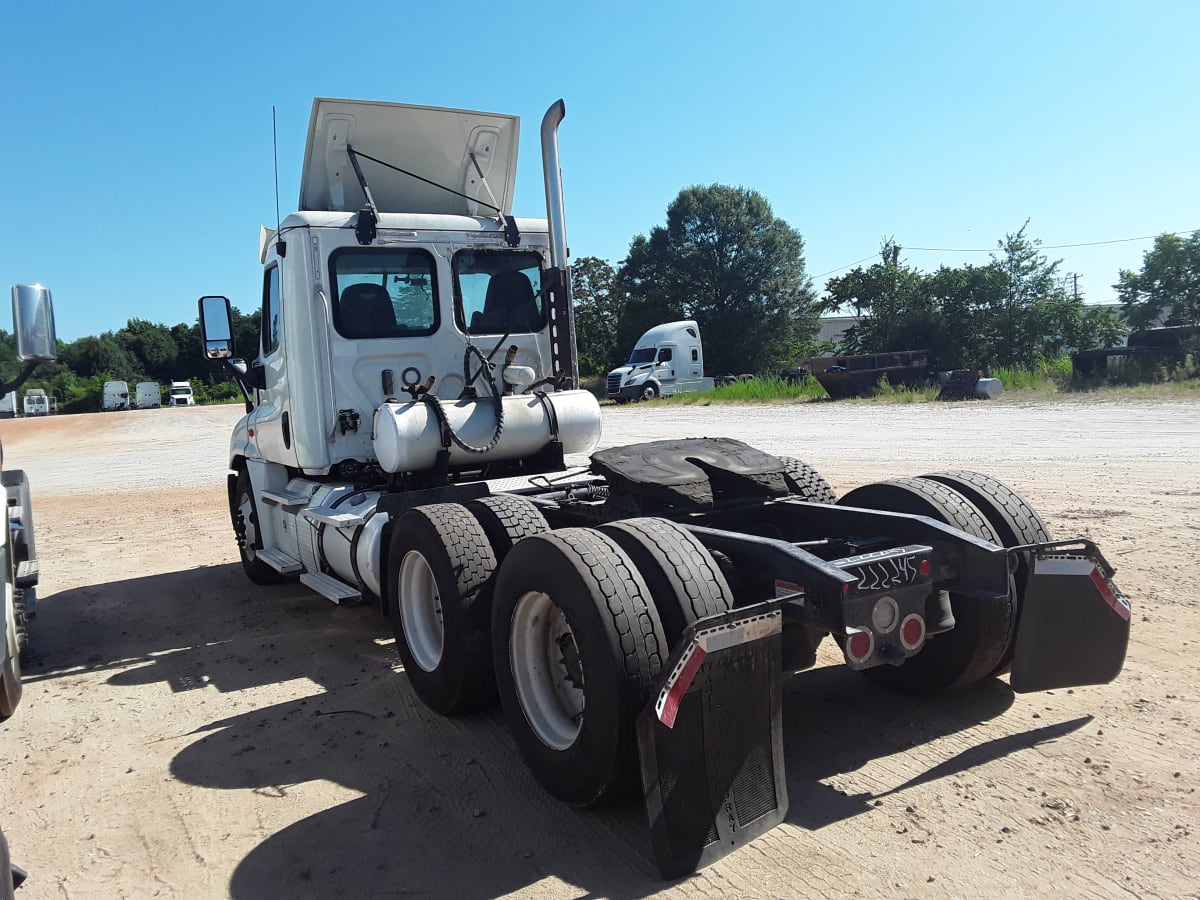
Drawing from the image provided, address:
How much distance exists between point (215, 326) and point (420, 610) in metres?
3.56

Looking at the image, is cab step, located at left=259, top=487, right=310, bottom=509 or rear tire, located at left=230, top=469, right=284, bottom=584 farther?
rear tire, located at left=230, top=469, right=284, bottom=584

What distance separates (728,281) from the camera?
54.0m

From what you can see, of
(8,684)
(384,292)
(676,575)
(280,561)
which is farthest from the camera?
(280,561)

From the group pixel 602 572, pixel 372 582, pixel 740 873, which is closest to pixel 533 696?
pixel 602 572

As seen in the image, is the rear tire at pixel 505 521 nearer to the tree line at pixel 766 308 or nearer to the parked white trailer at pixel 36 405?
the tree line at pixel 766 308

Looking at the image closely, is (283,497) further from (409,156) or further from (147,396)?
(147,396)

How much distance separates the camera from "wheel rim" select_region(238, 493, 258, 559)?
7.86 metres

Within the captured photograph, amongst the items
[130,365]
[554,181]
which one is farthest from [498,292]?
[130,365]

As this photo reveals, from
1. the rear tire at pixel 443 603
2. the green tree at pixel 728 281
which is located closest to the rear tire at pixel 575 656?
the rear tire at pixel 443 603

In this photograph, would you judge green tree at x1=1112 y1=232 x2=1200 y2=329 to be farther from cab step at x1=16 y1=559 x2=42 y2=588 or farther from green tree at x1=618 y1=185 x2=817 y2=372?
cab step at x1=16 y1=559 x2=42 y2=588

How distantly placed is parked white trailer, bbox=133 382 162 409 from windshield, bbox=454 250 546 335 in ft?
223

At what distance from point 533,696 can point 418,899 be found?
3.21 ft

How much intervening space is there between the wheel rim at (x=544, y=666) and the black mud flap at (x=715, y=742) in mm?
854

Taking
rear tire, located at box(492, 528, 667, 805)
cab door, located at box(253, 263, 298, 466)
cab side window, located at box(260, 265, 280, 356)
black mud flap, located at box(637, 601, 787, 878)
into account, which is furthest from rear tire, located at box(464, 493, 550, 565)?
cab side window, located at box(260, 265, 280, 356)
